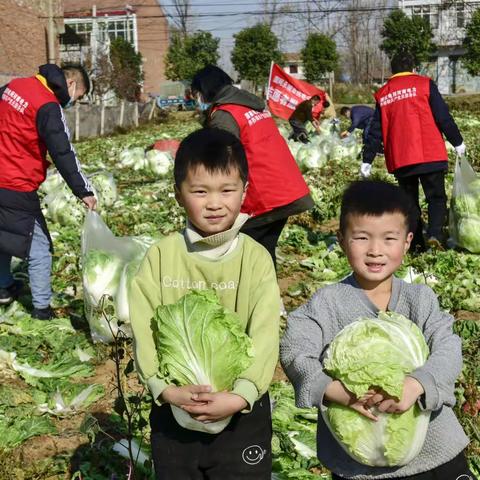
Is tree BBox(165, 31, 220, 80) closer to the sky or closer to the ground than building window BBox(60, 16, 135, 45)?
closer to the ground

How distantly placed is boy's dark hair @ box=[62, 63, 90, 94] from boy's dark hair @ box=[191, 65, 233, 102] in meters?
1.31

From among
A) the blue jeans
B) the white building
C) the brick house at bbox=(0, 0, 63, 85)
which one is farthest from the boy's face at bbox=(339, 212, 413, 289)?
the white building

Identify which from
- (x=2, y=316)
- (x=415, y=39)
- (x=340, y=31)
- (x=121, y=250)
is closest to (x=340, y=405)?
(x=121, y=250)

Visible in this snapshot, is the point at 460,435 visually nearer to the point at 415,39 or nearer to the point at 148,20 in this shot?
the point at 415,39

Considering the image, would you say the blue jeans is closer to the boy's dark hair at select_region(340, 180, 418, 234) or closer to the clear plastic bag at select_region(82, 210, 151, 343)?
the clear plastic bag at select_region(82, 210, 151, 343)

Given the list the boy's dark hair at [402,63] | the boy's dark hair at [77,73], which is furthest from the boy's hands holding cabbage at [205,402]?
the boy's dark hair at [402,63]

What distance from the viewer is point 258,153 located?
500 cm

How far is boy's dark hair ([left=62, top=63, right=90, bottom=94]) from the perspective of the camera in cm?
572

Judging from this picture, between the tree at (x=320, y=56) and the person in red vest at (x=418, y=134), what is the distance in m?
42.8

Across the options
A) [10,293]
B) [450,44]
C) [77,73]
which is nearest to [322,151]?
[77,73]

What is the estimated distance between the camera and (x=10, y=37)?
114 feet

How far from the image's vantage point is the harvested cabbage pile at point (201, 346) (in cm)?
240

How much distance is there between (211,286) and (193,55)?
185 feet

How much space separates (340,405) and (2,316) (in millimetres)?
4321
